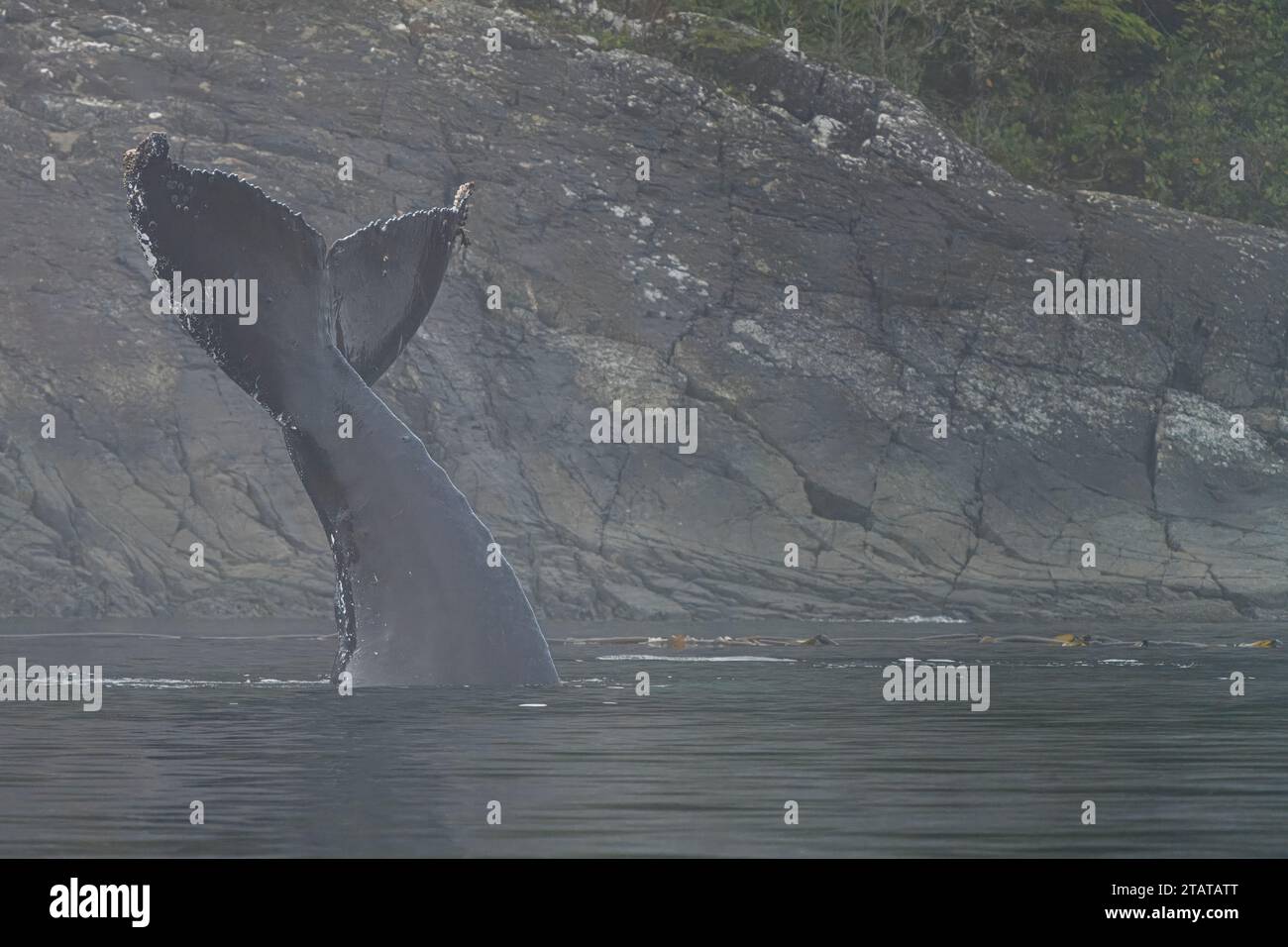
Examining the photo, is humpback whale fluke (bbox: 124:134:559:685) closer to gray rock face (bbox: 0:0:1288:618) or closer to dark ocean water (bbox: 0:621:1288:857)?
dark ocean water (bbox: 0:621:1288:857)

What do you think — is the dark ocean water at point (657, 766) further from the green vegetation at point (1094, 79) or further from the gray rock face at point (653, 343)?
the green vegetation at point (1094, 79)

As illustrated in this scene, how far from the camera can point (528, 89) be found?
42750 millimetres

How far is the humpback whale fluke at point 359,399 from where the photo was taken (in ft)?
44.4

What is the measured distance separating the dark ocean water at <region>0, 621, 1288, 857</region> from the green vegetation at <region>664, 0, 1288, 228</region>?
30.0 meters

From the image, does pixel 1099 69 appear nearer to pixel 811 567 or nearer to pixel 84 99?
pixel 811 567

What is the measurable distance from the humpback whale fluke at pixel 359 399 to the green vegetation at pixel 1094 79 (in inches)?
1335

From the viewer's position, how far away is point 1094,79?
49500 millimetres

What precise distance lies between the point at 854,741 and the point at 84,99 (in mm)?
32254

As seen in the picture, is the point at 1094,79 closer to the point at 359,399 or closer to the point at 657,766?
the point at 359,399

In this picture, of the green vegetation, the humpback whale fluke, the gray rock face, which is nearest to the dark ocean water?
the humpback whale fluke

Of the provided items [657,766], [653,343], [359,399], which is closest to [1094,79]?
[653,343]

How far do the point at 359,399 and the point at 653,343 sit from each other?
83.9 ft

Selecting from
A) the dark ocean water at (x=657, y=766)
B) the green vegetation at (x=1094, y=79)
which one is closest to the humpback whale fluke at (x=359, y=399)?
the dark ocean water at (x=657, y=766)

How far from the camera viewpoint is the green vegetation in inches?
1868
